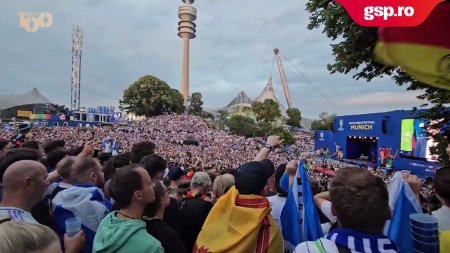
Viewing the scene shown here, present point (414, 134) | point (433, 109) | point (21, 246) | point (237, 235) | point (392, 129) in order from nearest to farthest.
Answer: point (21, 246) → point (237, 235) → point (433, 109) → point (414, 134) → point (392, 129)

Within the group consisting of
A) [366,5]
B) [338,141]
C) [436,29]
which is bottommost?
[338,141]

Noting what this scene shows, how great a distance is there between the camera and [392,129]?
23156 mm

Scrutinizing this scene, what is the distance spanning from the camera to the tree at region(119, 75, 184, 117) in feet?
203

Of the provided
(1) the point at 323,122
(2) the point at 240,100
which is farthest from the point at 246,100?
(1) the point at 323,122

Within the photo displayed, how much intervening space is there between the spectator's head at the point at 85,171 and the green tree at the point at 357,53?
4.76m

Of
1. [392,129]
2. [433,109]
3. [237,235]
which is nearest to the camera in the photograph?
[237,235]

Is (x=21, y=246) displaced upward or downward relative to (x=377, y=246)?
upward

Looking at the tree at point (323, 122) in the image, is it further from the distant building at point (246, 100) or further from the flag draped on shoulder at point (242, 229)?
the flag draped on shoulder at point (242, 229)

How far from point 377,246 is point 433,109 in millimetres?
6009

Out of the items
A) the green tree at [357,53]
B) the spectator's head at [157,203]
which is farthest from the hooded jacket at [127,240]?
the green tree at [357,53]

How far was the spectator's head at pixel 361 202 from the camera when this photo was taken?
5.13 ft

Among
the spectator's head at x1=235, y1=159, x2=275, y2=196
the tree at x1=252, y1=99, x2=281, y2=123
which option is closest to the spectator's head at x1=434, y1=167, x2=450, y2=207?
the spectator's head at x1=235, y1=159, x2=275, y2=196

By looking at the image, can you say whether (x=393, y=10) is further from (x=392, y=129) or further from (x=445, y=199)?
(x=392, y=129)

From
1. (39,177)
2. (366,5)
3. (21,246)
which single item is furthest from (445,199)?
(39,177)
